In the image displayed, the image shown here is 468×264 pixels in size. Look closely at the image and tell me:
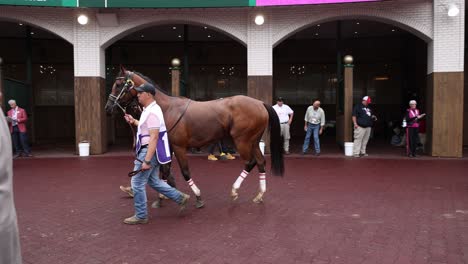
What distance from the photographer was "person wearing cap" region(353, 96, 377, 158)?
1262 cm

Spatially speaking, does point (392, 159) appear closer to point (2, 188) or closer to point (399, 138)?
point (399, 138)

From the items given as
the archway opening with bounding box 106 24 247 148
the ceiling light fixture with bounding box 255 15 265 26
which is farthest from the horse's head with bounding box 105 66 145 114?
the archway opening with bounding box 106 24 247 148

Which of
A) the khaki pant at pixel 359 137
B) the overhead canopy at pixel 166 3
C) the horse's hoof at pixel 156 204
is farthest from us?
the khaki pant at pixel 359 137

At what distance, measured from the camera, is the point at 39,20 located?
13.3m

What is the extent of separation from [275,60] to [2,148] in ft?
67.5

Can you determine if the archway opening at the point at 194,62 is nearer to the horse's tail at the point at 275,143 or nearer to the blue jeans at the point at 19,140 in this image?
the blue jeans at the point at 19,140

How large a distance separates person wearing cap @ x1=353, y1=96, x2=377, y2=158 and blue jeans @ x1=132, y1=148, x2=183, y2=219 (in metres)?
8.60

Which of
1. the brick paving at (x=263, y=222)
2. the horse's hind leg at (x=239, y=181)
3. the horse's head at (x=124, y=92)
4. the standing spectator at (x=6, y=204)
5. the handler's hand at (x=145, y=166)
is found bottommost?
the brick paving at (x=263, y=222)

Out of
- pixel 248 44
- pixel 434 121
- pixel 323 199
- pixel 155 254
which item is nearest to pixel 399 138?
pixel 434 121

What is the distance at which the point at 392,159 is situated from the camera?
39.9 ft

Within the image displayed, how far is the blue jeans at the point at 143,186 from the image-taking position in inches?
202

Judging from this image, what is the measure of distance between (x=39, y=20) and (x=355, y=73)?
50.5ft

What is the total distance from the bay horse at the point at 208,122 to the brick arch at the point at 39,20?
866 cm

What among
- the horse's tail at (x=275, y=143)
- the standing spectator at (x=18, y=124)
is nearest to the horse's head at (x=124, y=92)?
the horse's tail at (x=275, y=143)
